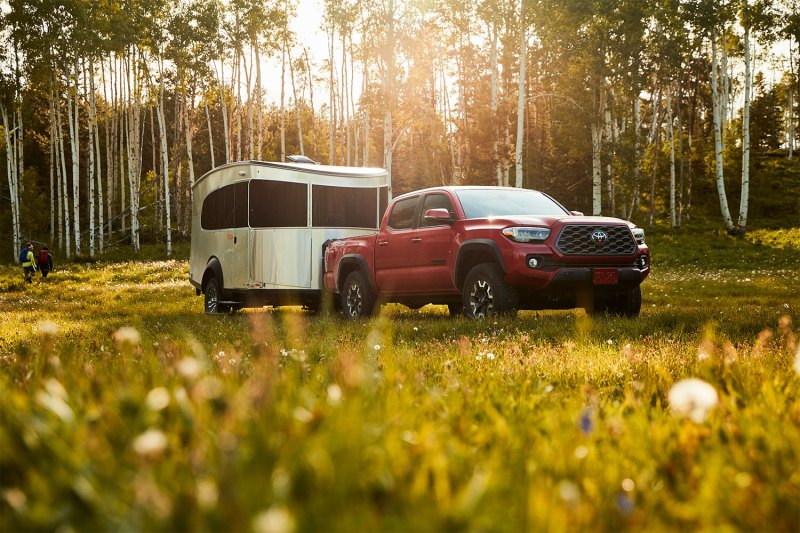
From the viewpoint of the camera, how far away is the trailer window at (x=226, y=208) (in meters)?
16.3

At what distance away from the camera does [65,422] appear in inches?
93.8

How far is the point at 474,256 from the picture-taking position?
1173cm

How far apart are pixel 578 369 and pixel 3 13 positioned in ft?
162

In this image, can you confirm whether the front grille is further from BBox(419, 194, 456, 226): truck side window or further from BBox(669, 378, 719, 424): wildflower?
BBox(669, 378, 719, 424): wildflower

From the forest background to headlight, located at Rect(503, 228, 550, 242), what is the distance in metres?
23.8

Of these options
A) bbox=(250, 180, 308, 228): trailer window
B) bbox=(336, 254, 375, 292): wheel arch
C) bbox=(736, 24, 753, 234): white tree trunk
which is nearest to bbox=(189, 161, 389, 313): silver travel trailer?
bbox=(250, 180, 308, 228): trailer window

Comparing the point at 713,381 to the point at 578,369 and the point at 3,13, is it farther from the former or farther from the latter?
the point at 3,13

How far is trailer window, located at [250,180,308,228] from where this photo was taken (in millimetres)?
15898

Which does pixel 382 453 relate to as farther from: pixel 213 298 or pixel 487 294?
pixel 213 298

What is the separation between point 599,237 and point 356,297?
4.59m

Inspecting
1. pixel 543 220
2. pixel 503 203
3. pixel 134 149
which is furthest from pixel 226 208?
pixel 134 149

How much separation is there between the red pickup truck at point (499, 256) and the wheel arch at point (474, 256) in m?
0.01

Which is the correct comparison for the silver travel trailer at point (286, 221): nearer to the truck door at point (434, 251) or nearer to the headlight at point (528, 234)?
the truck door at point (434, 251)

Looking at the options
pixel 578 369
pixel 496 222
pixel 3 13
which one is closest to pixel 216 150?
pixel 3 13
